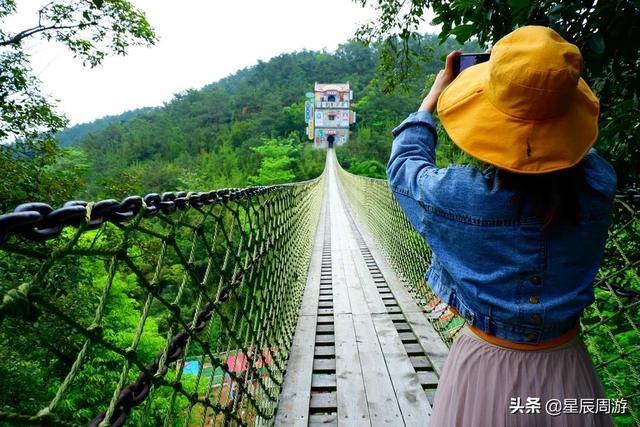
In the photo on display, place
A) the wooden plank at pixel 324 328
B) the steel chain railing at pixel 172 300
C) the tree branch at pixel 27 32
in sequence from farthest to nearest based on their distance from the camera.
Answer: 1. the tree branch at pixel 27 32
2. the wooden plank at pixel 324 328
3. the steel chain railing at pixel 172 300

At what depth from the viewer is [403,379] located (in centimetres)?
153

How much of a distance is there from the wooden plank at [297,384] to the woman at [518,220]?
777 mm

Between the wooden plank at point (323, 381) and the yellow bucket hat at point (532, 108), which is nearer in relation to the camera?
the yellow bucket hat at point (532, 108)

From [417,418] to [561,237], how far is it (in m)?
0.99

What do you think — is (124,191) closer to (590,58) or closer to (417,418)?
(417,418)

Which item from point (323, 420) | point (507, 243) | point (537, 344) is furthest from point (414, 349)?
point (507, 243)

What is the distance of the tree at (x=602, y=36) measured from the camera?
2.68ft

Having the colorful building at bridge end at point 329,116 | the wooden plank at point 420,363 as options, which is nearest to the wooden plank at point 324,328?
the wooden plank at point 420,363

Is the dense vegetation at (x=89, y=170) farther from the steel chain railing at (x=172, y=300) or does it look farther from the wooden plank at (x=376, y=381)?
the wooden plank at (x=376, y=381)

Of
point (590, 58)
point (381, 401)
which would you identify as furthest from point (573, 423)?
point (381, 401)

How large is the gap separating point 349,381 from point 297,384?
0.20m

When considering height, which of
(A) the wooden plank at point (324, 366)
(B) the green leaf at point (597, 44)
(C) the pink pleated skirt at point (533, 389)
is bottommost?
(A) the wooden plank at point (324, 366)

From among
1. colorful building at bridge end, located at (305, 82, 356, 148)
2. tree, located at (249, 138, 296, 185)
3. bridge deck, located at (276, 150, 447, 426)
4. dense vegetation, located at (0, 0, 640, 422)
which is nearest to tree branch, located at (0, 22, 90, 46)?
dense vegetation, located at (0, 0, 640, 422)

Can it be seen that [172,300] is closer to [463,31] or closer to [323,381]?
[323,381]
